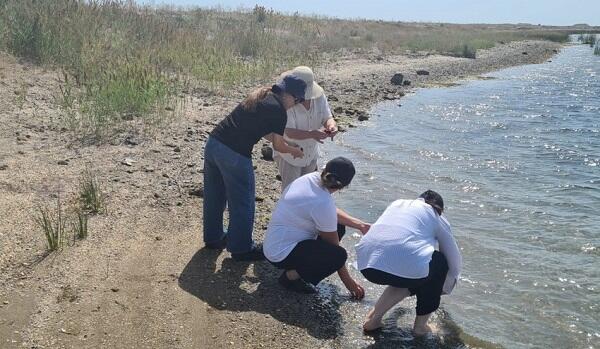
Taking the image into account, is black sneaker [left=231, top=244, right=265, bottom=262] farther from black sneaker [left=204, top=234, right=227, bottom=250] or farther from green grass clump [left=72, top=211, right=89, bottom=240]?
green grass clump [left=72, top=211, right=89, bottom=240]

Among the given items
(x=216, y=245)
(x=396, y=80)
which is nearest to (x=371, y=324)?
(x=216, y=245)

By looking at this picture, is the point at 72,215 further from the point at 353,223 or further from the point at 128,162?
→ the point at 353,223

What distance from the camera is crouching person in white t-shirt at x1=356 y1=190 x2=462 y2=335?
3.97m

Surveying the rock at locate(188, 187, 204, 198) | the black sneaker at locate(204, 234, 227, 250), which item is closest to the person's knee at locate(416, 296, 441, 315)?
the black sneaker at locate(204, 234, 227, 250)

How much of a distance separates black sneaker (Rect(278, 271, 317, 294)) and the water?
1.49ft

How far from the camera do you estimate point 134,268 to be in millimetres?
4668

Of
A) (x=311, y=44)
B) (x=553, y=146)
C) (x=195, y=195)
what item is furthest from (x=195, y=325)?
(x=311, y=44)

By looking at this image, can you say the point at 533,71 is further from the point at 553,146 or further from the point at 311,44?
the point at 553,146

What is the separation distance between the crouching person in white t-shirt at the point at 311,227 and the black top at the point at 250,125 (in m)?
0.54

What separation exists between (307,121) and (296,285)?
160 centimetres

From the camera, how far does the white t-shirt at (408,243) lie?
3961 millimetres

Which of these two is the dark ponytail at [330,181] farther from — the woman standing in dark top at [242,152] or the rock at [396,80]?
the rock at [396,80]

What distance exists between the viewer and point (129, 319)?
3.94 meters

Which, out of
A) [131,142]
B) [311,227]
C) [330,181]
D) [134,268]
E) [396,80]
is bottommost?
[134,268]
